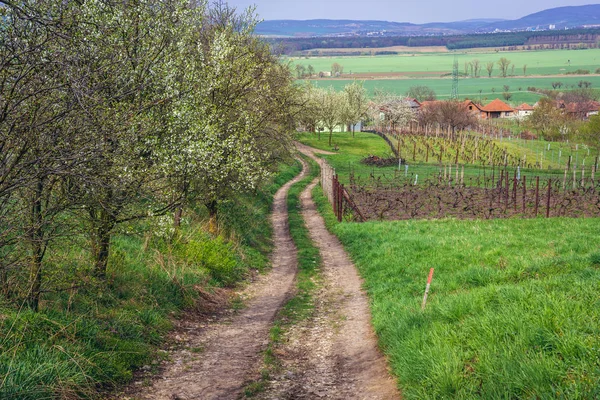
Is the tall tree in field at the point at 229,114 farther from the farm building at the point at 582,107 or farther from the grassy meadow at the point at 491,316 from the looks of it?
the farm building at the point at 582,107

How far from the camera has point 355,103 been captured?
3307 inches

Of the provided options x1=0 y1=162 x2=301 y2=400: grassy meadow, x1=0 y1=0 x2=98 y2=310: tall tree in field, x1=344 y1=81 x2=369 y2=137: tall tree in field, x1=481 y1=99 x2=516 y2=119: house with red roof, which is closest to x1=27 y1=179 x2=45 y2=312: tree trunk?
x1=0 y1=0 x2=98 y2=310: tall tree in field

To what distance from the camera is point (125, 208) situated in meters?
10.0

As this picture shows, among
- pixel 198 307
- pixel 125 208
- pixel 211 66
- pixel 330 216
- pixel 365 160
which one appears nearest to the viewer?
pixel 125 208

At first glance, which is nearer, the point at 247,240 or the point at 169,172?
the point at 169,172

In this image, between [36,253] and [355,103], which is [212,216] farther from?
[355,103]

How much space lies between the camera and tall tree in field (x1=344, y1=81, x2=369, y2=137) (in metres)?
79.2

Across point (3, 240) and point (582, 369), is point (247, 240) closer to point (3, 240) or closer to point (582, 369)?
point (3, 240)

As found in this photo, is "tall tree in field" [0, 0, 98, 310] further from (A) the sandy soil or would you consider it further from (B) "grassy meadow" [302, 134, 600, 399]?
(B) "grassy meadow" [302, 134, 600, 399]

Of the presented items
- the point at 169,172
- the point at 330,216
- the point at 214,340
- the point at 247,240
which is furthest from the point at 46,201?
the point at 330,216

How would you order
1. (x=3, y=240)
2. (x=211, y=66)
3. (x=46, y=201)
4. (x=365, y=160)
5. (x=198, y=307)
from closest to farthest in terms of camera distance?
(x=3, y=240) → (x=46, y=201) → (x=198, y=307) → (x=211, y=66) → (x=365, y=160)

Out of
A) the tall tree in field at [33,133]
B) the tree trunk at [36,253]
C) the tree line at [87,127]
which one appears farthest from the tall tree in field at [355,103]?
the tall tree in field at [33,133]

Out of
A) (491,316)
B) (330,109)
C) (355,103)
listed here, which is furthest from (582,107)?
(491,316)

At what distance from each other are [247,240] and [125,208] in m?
10.5
